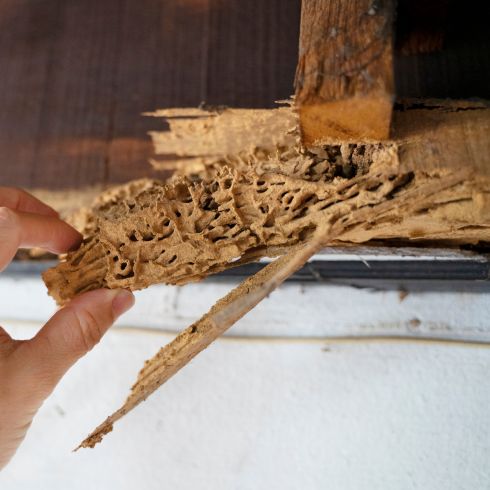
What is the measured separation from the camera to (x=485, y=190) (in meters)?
0.45

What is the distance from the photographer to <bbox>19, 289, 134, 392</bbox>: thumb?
61 centimetres

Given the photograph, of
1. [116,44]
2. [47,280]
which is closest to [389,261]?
[47,280]

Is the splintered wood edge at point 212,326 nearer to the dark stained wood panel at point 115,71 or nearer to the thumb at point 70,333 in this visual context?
the thumb at point 70,333

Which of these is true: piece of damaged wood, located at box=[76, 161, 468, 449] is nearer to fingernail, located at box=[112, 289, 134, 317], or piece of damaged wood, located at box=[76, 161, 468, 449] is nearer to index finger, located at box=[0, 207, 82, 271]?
fingernail, located at box=[112, 289, 134, 317]

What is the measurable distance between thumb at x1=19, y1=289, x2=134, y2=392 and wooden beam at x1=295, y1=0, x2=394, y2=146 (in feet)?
1.12

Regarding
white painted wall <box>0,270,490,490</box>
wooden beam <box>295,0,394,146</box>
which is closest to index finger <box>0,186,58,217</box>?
white painted wall <box>0,270,490,490</box>

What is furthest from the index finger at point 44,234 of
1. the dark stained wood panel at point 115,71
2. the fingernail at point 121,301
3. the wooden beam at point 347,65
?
the wooden beam at point 347,65

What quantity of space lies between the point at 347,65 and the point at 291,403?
0.62m

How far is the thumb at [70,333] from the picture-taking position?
2.01 feet

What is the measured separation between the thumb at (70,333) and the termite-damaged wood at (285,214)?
2 cm

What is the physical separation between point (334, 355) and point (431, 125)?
0.49m

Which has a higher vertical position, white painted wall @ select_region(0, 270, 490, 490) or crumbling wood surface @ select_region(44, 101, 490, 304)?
crumbling wood surface @ select_region(44, 101, 490, 304)

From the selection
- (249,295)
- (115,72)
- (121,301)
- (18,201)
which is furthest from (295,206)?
(115,72)

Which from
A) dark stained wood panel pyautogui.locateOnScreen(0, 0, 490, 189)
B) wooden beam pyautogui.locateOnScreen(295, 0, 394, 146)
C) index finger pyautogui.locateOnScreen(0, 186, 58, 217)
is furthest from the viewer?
dark stained wood panel pyautogui.locateOnScreen(0, 0, 490, 189)
